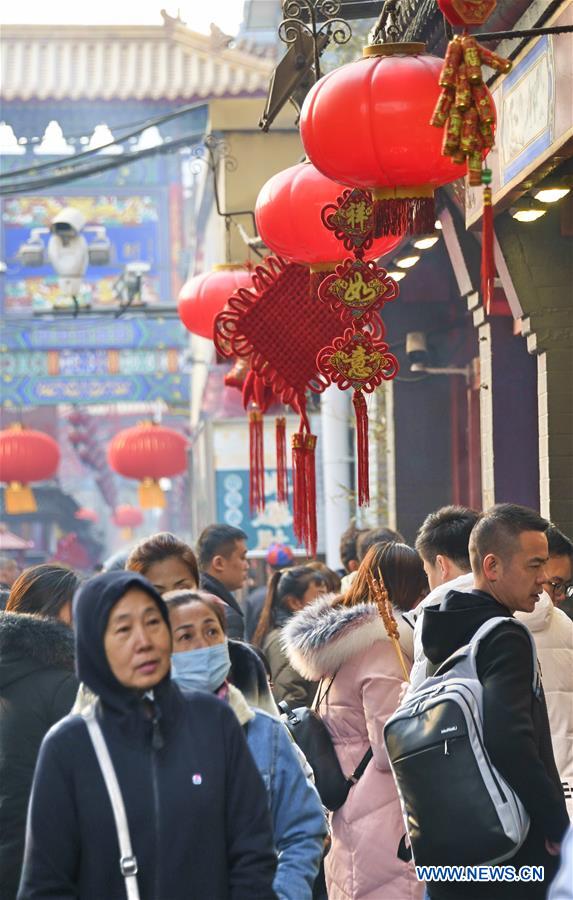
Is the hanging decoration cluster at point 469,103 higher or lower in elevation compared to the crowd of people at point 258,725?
higher

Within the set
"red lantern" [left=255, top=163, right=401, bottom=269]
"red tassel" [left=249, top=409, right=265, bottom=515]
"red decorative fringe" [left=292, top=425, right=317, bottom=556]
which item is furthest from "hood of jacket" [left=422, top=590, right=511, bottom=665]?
"red tassel" [left=249, top=409, right=265, bottom=515]

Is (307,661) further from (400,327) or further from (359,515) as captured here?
(359,515)

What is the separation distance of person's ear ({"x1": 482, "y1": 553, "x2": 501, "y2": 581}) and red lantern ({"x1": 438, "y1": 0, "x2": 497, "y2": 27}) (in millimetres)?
1535

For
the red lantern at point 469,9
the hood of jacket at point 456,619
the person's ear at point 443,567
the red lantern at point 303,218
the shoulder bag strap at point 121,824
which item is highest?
the red lantern at point 469,9

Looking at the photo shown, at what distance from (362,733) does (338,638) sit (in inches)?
13.7

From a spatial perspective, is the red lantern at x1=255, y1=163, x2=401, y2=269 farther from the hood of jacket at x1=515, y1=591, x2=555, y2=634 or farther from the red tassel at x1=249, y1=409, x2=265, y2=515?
the hood of jacket at x1=515, y1=591, x2=555, y2=634

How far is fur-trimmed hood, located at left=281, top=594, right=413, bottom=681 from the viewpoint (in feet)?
18.3

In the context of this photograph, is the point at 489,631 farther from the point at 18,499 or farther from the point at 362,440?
the point at 18,499

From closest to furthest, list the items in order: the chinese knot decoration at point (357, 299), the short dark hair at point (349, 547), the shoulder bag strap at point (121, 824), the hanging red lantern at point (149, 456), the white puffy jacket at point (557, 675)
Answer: the shoulder bag strap at point (121, 824), the white puffy jacket at point (557, 675), the chinese knot decoration at point (357, 299), the short dark hair at point (349, 547), the hanging red lantern at point (149, 456)

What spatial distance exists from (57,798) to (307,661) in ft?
7.13

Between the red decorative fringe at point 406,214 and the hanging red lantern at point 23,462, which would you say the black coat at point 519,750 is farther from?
the hanging red lantern at point 23,462

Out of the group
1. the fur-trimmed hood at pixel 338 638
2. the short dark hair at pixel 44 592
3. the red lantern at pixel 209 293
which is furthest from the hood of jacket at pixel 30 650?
the red lantern at pixel 209 293

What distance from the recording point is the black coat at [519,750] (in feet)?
13.8

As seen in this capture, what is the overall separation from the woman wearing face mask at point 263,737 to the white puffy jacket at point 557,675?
131 cm
